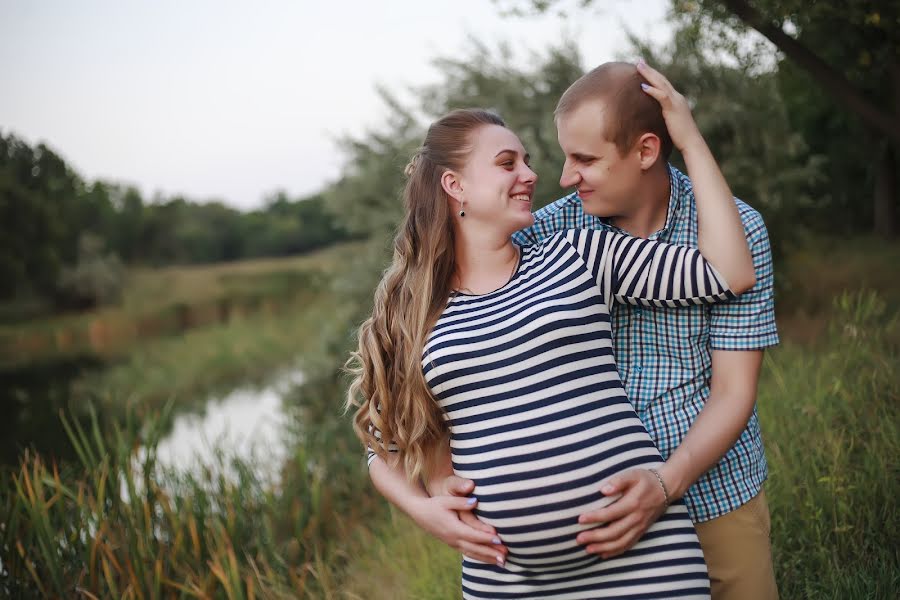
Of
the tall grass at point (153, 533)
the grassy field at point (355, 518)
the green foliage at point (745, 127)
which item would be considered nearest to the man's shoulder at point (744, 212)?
the grassy field at point (355, 518)

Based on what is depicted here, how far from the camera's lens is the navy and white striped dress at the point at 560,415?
71.2 inches

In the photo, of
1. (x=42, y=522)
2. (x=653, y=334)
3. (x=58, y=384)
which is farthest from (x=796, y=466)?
(x=58, y=384)

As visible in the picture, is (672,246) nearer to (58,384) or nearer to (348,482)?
(348,482)

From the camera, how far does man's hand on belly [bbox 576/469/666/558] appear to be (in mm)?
1762

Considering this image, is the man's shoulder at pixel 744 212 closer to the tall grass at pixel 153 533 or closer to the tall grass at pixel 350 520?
the tall grass at pixel 350 520

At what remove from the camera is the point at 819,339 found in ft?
18.2

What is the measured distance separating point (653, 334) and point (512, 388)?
1.50 ft

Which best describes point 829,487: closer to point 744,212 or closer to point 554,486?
point 744,212

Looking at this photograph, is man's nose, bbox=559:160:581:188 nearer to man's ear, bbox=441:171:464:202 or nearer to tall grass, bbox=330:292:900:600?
man's ear, bbox=441:171:464:202

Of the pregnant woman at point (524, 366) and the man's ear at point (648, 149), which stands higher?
the man's ear at point (648, 149)

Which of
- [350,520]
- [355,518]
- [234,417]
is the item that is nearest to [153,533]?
[350,520]

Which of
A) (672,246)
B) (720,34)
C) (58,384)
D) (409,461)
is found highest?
(720,34)

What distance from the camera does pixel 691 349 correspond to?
6.75 feet

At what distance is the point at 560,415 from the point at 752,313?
572 millimetres
